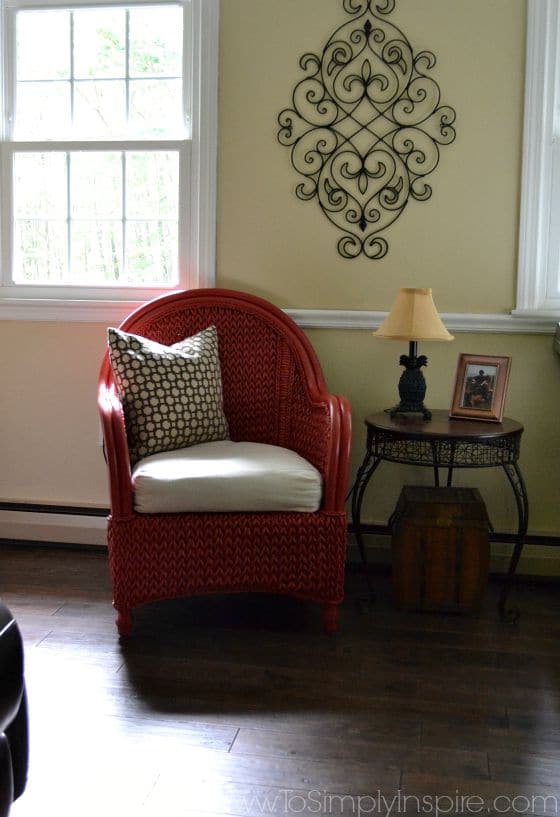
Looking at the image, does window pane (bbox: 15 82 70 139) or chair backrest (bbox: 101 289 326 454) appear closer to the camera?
chair backrest (bbox: 101 289 326 454)

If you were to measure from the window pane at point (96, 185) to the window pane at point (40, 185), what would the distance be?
5 cm

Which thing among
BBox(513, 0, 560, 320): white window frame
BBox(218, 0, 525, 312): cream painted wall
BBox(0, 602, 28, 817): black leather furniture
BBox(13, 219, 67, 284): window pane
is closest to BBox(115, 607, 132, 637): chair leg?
BBox(0, 602, 28, 817): black leather furniture

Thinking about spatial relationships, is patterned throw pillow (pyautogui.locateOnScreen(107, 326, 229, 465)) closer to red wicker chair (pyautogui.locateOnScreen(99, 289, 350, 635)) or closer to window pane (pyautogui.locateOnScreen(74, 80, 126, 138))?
red wicker chair (pyautogui.locateOnScreen(99, 289, 350, 635))

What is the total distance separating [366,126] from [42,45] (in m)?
1.37

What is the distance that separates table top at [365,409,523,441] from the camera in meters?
2.88

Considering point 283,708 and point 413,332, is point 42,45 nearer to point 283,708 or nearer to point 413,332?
point 413,332

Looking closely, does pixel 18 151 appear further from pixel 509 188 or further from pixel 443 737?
pixel 443 737

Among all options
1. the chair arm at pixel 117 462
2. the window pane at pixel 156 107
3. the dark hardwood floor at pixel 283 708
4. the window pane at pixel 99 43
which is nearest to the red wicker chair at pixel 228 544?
the chair arm at pixel 117 462

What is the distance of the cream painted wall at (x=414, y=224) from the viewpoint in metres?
3.29

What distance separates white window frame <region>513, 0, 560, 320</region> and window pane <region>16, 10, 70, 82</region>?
1815 mm

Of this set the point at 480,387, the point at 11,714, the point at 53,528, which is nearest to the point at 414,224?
the point at 480,387

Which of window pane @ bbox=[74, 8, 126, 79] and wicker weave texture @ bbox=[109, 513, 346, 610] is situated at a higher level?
window pane @ bbox=[74, 8, 126, 79]

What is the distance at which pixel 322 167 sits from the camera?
340 cm

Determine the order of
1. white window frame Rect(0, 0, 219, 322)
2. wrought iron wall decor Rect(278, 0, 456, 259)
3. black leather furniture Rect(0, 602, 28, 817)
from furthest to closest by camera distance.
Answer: white window frame Rect(0, 0, 219, 322)
wrought iron wall decor Rect(278, 0, 456, 259)
black leather furniture Rect(0, 602, 28, 817)
